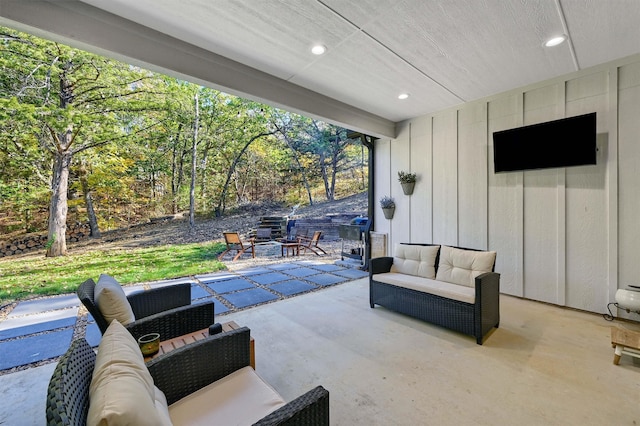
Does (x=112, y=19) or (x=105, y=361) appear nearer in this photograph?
(x=105, y=361)

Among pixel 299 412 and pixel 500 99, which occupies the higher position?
pixel 500 99

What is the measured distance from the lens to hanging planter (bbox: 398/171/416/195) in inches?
203

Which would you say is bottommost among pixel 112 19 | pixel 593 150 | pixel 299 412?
pixel 299 412

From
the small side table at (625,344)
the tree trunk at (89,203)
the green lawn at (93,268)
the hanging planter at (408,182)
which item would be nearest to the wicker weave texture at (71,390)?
the small side table at (625,344)

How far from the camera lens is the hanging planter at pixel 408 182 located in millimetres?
5145

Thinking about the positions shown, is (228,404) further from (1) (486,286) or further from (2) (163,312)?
(1) (486,286)

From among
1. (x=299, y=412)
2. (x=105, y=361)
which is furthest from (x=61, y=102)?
(x=299, y=412)

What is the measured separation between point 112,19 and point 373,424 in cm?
389

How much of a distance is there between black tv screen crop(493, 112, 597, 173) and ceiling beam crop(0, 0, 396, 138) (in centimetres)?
290

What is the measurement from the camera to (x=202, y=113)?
31.9ft

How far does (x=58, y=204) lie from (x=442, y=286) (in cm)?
848

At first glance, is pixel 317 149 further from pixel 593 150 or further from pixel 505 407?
pixel 505 407

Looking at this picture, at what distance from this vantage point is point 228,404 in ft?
4.38

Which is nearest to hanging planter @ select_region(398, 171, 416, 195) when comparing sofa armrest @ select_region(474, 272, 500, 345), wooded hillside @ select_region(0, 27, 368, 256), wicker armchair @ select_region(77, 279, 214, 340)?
sofa armrest @ select_region(474, 272, 500, 345)
